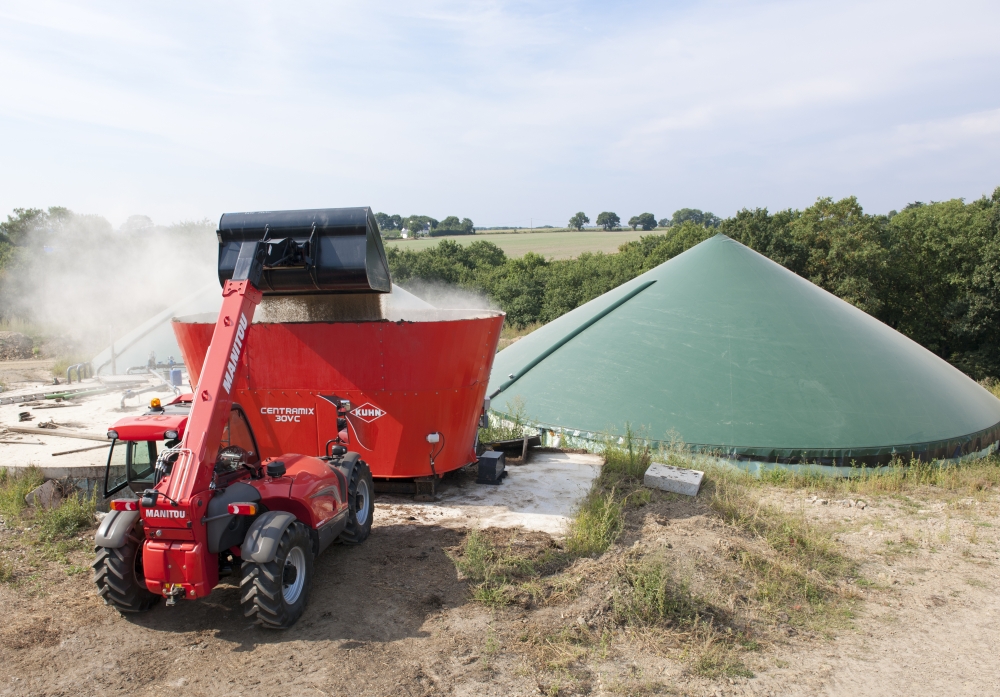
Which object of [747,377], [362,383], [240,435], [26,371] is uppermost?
[362,383]

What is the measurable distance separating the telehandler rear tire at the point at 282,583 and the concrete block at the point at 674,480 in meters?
4.93

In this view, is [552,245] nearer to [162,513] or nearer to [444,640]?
[444,640]

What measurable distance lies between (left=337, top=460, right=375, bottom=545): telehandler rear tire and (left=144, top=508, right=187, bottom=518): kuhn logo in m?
2.08

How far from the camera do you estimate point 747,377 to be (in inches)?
563

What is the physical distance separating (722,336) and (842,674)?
10.0 m

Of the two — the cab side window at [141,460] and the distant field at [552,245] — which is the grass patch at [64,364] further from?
the distant field at [552,245]

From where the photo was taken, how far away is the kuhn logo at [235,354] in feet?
→ 20.7

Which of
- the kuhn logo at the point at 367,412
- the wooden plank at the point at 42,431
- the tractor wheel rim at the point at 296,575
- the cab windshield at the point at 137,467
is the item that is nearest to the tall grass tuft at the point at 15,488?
the wooden plank at the point at 42,431

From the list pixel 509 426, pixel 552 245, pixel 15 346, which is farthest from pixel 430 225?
pixel 509 426

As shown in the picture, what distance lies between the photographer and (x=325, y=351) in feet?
29.2

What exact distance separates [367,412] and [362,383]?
0.38 metres

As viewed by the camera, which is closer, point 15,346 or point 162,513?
point 162,513

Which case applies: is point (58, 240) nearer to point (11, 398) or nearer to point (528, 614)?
point (11, 398)

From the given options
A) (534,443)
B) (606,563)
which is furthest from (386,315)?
(606,563)
